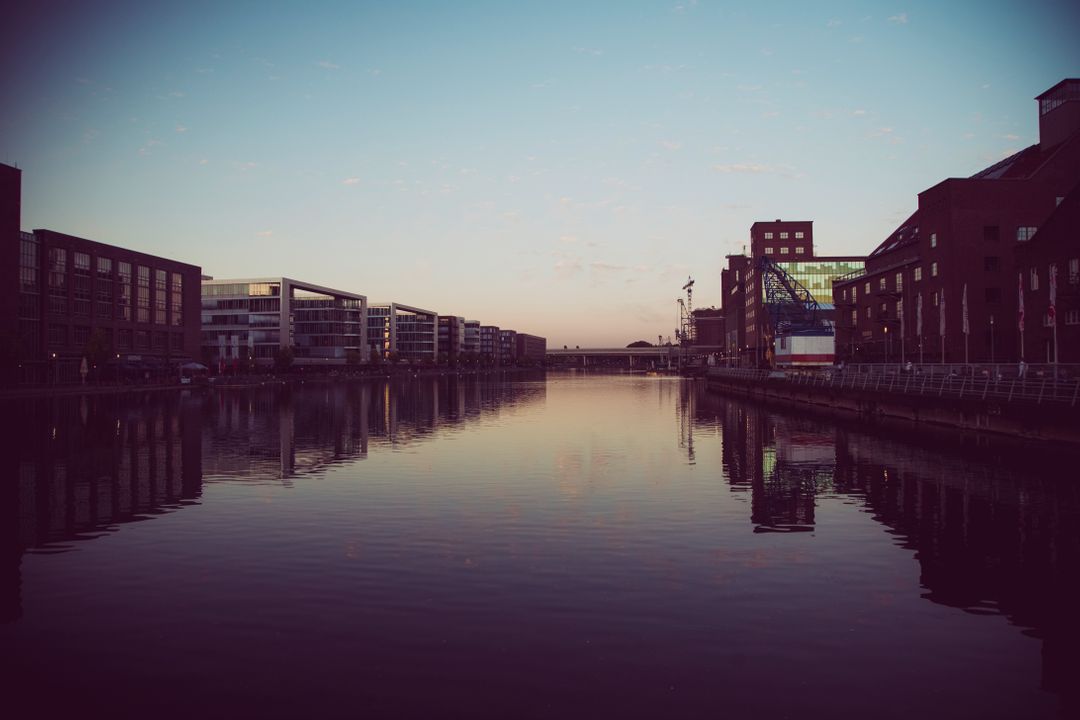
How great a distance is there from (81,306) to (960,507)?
393ft

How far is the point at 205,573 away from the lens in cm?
1590

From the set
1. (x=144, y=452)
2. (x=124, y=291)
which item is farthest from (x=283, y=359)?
(x=144, y=452)

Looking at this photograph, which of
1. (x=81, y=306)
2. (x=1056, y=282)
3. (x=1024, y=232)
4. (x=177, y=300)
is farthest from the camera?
(x=177, y=300)

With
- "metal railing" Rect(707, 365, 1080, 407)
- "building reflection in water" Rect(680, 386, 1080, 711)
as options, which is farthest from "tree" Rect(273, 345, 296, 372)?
"building reflection in water" Rect(680, 386, 1080, 711)

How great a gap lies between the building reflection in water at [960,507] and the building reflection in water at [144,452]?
16634 mm

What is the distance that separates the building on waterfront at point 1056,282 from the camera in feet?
192

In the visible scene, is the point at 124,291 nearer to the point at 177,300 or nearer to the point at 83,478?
the point at 177,300

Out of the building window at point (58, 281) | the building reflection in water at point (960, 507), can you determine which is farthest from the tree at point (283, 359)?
the building reflection in water at point (960, 507)

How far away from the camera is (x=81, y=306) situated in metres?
113

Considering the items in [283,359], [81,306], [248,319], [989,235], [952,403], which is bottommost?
[952,403]

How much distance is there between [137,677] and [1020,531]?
19448 millimetres

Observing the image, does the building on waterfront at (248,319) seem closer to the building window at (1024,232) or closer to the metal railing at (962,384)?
the metal railing at (962,384)

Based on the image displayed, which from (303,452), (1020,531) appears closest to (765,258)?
(303,452)

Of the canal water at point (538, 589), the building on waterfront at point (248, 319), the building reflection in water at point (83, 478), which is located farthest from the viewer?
the building on waterfront at point (248, 319)
